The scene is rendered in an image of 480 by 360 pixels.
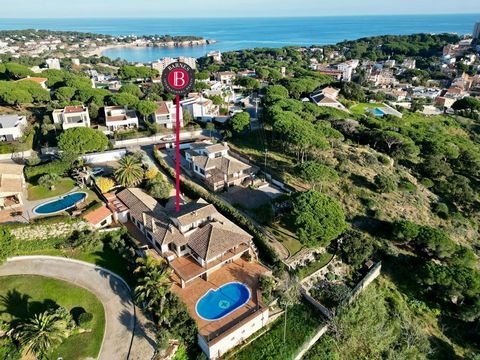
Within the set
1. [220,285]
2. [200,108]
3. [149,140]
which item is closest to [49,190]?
[149,140]

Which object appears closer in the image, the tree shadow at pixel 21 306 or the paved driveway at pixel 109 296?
the paved driveway at pixel 109 296

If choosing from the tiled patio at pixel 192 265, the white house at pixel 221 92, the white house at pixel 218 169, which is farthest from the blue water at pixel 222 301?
the white house at pixel 221 92

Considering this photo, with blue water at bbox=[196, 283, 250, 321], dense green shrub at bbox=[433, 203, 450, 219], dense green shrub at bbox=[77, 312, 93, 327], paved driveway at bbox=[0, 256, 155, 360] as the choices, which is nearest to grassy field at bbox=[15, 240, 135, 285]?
paved driveway at bbox=[0, 256, 155, 360]

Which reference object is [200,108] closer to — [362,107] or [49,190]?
[49,190]

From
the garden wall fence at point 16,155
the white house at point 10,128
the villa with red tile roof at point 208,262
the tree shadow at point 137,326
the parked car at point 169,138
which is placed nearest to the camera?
the tree shadow at point 137,326

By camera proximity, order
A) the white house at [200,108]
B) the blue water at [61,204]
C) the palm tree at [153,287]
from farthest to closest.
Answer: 1. the white house at [200,108]
2. the blue water at [61,204]
3. the palm tree at [153,287]

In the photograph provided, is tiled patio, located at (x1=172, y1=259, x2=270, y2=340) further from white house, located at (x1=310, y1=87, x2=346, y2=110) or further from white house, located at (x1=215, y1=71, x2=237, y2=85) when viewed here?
white house, located at (x1=215, y1=71, x2=237, y2=85)

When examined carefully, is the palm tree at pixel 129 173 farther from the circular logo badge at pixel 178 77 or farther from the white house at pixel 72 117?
the white house at pixel 72 117
